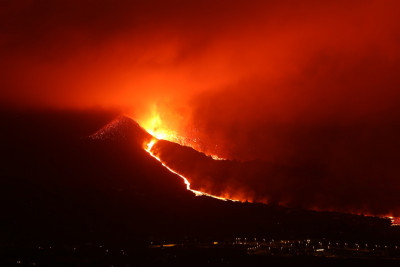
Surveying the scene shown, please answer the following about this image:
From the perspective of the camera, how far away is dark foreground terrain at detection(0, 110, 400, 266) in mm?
16828

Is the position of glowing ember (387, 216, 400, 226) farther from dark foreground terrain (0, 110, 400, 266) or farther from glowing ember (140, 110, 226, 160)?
glowing ember (140, 110, 226, 160)

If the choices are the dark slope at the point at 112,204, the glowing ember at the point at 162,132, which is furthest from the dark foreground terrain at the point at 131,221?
the glowing ember at the point at 162,132

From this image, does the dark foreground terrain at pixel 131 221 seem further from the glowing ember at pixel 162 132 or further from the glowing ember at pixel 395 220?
the glowing ember at pixel 162 132

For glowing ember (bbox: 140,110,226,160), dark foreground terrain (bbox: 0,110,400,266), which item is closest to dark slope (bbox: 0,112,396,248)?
dark foreground terrain (bbox: 0,110,400,266)

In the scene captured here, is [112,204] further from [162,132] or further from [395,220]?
[395,220]

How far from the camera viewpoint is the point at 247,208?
23.1m

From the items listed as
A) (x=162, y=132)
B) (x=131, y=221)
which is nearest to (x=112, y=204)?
(x=131, y=221)

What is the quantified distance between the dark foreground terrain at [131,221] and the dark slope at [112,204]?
4cm

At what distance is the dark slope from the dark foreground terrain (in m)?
0.04

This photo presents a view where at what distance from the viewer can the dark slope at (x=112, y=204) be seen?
18.7m

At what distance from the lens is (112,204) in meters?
21.0

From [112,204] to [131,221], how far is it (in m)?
1.71

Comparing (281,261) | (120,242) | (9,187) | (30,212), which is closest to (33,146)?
(9,187)

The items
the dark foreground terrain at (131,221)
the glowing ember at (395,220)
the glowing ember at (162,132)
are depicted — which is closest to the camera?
the dark foreground terrain at (131,221)
